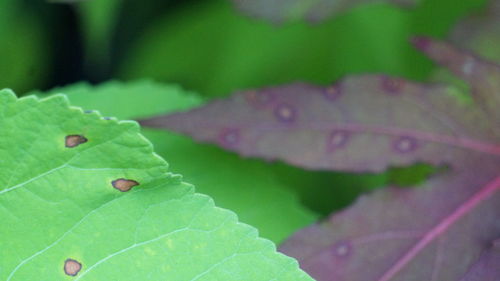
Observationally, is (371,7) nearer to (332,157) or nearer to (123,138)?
(332,157)

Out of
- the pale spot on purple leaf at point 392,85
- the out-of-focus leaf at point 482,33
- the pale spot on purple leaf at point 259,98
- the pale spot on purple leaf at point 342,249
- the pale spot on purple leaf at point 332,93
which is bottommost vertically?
the pale spot on purple leaf at point 342,249

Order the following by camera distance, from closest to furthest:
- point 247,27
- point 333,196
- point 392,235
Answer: point 392,235 → point 333,196 → point 247,27

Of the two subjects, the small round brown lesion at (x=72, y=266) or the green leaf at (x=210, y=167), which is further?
the green leaf at (x=210, y=167)

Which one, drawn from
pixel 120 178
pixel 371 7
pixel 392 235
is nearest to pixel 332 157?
pixel 392 235

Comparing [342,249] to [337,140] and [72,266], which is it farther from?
[72,266]

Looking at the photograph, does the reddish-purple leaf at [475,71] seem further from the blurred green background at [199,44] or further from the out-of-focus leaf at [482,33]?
the blurred green background at [199,44]

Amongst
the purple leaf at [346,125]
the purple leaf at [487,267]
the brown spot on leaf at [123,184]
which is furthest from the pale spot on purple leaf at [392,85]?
the brown spot on leaf at [123,184]

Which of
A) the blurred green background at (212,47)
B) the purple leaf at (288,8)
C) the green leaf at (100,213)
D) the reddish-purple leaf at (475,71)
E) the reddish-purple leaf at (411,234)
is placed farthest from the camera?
the blurred green background at (212,47)
